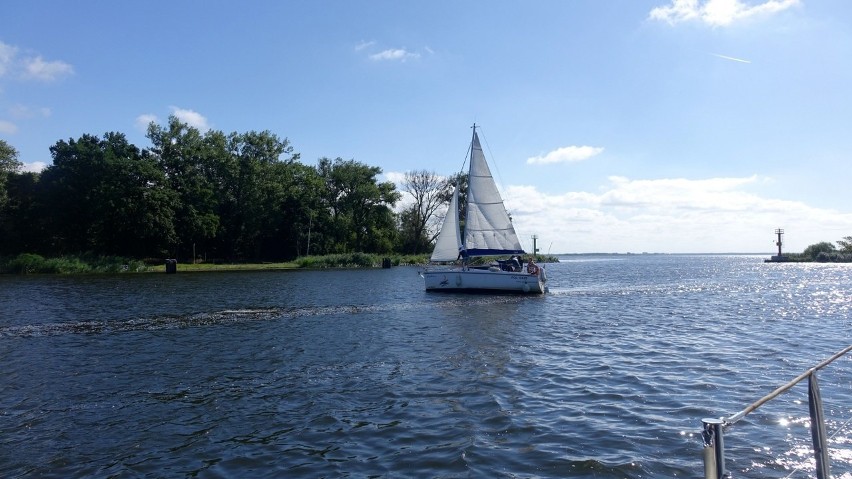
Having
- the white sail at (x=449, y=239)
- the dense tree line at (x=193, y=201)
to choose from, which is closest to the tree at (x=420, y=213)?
the dense tree line at (x=193, y=201)

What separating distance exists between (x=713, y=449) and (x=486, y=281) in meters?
32.5

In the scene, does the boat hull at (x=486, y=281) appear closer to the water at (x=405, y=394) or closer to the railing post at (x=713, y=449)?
the water at (x=405, y=394)

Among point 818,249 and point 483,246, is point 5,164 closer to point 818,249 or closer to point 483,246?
point 483,246

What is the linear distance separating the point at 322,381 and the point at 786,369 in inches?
443

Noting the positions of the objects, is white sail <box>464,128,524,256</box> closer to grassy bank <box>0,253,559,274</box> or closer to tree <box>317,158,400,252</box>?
grassy bank <box>0,253,559,274</box>

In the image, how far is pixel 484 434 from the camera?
9008 mm

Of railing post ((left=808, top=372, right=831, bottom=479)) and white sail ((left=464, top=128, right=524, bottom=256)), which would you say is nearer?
railing post ((left=808, top=372, right=831, bottom=479))

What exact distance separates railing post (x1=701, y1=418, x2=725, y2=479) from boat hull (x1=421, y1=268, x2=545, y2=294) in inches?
1271

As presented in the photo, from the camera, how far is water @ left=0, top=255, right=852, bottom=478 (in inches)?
313

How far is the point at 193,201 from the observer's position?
73.1 metres

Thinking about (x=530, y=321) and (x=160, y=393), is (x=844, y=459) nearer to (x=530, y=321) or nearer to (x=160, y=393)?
(x=160, y=393)

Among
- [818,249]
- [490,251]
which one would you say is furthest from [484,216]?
[818,249]

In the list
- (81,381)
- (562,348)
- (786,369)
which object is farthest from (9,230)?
(786,369)

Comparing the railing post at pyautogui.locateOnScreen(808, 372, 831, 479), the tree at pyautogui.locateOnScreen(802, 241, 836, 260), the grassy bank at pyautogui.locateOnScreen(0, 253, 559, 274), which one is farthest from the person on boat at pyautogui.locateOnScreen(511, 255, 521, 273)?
the tree at pyautogui.locateOnScreen(802, 241, 836, 260)
